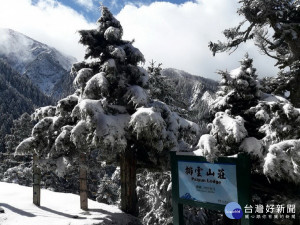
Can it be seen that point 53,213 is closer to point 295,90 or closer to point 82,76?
point 82,76

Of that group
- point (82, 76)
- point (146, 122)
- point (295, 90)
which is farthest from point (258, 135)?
point (82, 76)

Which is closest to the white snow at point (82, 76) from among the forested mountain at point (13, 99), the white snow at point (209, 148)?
the white snow at point (209, 148)

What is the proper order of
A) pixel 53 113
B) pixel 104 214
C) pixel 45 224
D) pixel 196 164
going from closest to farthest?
pixel 196 164
pixel 45 224
pixel 104 214
pixel 53 113

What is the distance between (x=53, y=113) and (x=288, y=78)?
9.19 m

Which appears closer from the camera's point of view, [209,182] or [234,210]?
[234,210]

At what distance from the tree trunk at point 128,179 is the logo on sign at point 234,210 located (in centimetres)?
514

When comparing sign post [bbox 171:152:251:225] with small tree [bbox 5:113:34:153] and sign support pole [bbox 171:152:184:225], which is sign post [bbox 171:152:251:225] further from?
small tree [bbox 5:113:34:153]

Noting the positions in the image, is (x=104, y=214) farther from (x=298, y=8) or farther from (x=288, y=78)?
(x=298, y=8)

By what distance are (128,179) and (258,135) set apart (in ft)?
16.9

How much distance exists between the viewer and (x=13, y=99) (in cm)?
12281

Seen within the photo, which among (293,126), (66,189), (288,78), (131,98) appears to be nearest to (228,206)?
(293,126)

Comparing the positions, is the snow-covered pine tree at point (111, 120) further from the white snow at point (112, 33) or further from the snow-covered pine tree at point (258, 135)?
the snow-covered pine tree at point (258, 135)

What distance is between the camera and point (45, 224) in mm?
Answer: 9898

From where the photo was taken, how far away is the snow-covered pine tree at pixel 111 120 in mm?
9906
